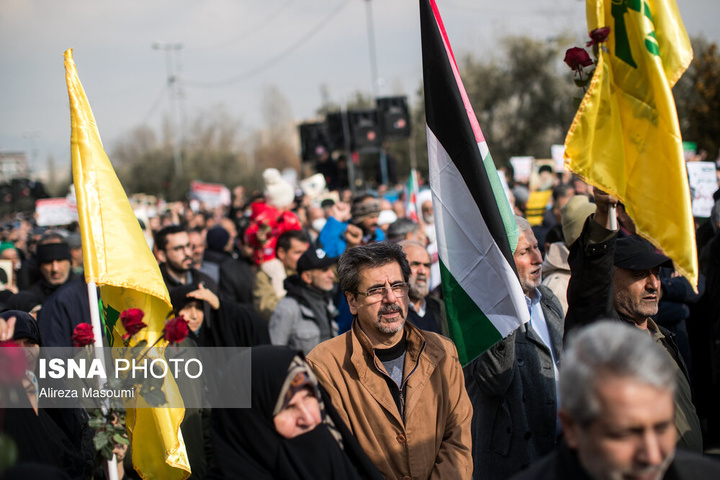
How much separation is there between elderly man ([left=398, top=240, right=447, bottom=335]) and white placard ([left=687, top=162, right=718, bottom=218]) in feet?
15.8

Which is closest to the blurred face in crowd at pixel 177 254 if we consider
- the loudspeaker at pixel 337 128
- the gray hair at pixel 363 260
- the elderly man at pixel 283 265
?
the elderly man at pixel 283 265

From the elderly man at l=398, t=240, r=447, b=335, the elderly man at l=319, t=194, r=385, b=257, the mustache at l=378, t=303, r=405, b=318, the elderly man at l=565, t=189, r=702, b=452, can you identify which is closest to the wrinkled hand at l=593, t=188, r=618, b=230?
the elderly man at l=565, t=189, r=702, b=452

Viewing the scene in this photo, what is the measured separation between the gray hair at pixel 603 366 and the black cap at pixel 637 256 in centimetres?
189

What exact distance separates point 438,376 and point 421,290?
6.18 feet

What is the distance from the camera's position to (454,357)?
380 centimetres

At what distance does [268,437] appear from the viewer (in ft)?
9.38

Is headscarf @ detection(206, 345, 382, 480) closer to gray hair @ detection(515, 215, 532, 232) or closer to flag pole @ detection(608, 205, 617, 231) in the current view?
flag pole @ detection(608, 205, 617, 231)

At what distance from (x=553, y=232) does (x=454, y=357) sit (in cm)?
348

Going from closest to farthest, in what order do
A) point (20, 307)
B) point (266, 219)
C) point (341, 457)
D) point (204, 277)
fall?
point (341, 457) < point (20, 307) < point (204, 277) < point (266, 219)

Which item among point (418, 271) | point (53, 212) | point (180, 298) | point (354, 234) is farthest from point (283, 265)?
point (53, 212)

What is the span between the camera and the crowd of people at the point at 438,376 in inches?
79.7

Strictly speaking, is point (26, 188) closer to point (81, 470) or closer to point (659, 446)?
point (81, 470)

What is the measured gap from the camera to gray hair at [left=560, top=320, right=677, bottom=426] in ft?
6.46

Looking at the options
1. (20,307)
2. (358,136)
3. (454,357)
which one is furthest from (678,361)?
(358,136)
